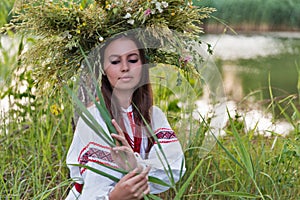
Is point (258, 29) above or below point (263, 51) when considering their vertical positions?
above

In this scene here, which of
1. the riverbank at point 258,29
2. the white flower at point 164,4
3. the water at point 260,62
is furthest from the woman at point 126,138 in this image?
the water at point 260,62

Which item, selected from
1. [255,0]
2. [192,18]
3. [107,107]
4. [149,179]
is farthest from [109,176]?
[255,0]

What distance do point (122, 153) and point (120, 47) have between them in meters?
0.26

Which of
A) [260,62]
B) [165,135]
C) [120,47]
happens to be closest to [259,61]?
[260,62]

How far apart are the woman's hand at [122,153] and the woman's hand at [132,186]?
18 millimetres

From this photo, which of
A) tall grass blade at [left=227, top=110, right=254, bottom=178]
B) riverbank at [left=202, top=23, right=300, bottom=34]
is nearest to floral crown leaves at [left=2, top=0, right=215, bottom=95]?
tall grass blade at [left=227, top=110, right=254, bottom=178]

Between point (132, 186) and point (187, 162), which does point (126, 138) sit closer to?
point (132, 186)

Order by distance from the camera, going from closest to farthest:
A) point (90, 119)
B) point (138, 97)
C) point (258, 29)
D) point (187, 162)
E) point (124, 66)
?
1. point (90, 119)
2. point (124, 66)
3. point (138, 97)
4. point (187, 162)
5. point (258, 29)

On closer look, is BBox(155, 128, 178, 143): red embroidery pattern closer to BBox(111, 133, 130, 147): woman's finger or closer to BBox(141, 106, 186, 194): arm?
BBox(141, 106, 186, 194): arm

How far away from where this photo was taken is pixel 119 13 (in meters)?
1.54

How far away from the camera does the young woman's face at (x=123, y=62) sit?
1.50 metres

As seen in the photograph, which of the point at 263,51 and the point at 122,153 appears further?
the point at 263,51

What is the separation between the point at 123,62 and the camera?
59.2 inches

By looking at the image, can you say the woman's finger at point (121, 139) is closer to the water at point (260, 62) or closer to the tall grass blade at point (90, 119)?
the tall grass blade at point (90, 119)
